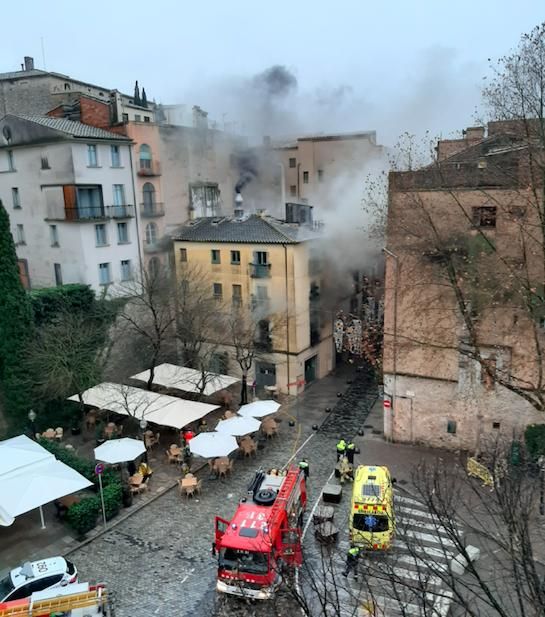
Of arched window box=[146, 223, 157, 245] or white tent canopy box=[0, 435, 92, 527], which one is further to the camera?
arched window box=[146, 223, 157, 245]

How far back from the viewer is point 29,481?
16.6 metres

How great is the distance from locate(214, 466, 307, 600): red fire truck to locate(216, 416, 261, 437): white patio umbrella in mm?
5851

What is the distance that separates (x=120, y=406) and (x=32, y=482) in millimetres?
7265

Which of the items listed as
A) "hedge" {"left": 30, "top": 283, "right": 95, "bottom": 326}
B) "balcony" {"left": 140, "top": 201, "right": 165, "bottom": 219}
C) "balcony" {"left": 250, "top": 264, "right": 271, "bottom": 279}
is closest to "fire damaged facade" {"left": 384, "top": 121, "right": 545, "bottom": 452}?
"balcony" {"left": 250, "top": 264, "right": 271, "bottom": 279}

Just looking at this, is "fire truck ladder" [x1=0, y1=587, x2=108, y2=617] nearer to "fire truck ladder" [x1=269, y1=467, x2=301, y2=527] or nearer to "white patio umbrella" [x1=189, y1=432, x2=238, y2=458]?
"fire truck ladder" [x1=269, y1=467, x2=301, y2=527]

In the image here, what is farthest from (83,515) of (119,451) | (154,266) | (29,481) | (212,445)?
(154,266)

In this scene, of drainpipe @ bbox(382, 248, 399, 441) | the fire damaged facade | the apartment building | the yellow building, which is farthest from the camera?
the apartment building

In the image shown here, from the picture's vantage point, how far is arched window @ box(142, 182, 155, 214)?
1337 inches

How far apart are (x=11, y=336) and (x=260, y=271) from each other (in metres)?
12.6

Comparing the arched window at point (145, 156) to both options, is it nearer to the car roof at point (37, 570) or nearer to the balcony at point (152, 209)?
the balcony at point (152, 209)

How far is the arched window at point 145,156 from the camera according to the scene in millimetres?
33844

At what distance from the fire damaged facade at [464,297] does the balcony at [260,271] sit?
8.77m

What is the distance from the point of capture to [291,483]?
1594 centimetres

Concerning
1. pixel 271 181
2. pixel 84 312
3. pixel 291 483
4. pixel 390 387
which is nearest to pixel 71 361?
pixel 84 312
